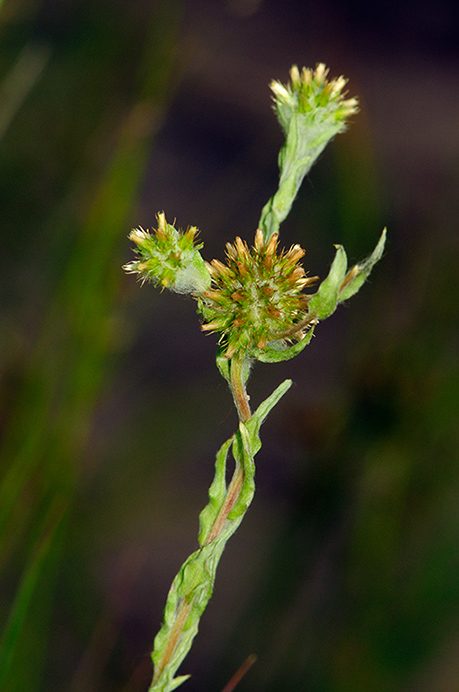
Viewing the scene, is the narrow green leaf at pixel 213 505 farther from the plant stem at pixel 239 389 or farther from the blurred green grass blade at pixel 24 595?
the blurred green grass blade at pixel 24 595

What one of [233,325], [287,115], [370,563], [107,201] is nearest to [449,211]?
[370,563]

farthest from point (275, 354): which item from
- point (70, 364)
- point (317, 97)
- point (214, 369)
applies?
point (214, 369)

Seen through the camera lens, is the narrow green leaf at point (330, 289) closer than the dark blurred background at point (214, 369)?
Yes

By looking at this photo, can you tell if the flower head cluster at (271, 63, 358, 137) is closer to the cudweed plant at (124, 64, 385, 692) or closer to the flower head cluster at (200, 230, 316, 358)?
the cudweed plant at (124, 64, 385, 692)

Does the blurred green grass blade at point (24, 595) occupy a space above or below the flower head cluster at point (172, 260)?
below

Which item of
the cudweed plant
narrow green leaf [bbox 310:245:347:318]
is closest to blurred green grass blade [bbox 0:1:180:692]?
the cudweed plant

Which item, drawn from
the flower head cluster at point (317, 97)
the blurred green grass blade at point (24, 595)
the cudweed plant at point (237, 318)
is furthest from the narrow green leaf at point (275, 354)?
the blurred green grass blade at point (24, 595)

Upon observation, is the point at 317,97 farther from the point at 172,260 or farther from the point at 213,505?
the point at 213,505
